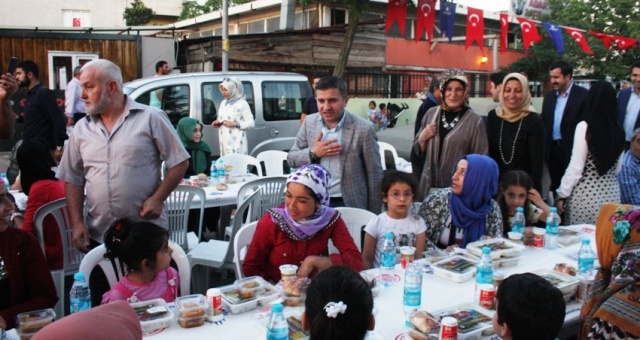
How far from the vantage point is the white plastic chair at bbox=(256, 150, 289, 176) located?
712 cm

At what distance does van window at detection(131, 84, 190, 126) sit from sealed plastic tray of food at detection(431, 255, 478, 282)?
6.01 m

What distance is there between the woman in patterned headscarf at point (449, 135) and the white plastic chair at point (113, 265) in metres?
A: 2.12

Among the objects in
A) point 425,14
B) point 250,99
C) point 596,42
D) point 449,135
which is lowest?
point 449,135

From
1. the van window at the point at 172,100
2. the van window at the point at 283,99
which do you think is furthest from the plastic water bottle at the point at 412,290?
the van window at the point at 283,99

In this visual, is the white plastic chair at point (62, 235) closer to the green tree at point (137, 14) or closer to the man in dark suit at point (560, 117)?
the man in dark suit at point (560, 117)

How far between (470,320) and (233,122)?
5.56 metres

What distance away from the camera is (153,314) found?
7.72 ft

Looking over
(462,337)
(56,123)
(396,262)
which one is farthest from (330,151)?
(56,123)

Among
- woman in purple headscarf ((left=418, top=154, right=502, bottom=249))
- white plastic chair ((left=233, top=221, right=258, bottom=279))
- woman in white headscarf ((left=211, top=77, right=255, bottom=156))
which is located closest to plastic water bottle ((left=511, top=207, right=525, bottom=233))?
woman in purple headscarf ((left=418, top=154, right=502, bottom=249))

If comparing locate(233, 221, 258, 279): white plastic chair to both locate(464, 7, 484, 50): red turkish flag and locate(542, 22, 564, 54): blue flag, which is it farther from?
locate(542, 22, 564, 54): blue flag

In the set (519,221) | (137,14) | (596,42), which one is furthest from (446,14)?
(137,14)

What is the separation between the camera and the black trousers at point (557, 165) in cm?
521

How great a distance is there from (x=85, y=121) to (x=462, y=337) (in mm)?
2594

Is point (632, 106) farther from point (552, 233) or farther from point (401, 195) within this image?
point (401, 195)
